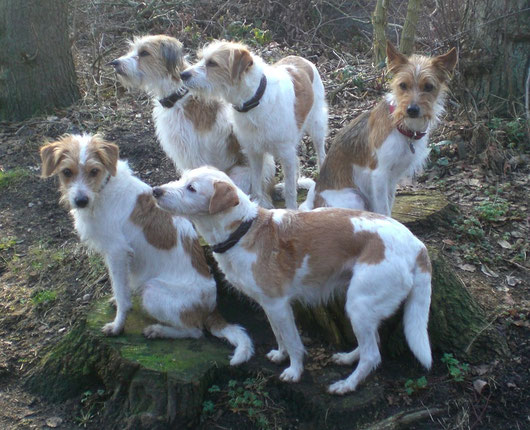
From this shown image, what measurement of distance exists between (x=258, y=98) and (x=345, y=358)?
256 centimetres

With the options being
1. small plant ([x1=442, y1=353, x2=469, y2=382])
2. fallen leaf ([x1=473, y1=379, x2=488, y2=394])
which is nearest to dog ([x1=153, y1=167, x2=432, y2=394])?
small plant ([x1=442, y1=353, x2=469, y2=382])

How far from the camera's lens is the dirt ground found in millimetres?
4207

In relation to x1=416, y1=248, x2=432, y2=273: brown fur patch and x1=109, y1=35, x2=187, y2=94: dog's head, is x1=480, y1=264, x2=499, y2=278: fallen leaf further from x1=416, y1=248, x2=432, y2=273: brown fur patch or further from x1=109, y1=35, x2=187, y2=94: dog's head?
x1=109, y1=35, x2=187, y2=94: dog's head

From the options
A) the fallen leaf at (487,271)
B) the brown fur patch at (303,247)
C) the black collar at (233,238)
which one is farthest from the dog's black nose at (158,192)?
the fallen leaf at (487,271)

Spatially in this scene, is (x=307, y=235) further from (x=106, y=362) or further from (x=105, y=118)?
(x=105, y=118)

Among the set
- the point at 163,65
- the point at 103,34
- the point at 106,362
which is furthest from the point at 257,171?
the point at 103,34

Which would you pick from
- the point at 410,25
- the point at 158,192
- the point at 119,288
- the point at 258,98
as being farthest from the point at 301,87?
the point at 410,25

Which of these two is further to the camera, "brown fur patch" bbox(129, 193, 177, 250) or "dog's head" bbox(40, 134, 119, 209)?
"brown fur patch" bbox(129, 193, 177, 250)

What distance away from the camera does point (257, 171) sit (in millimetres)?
5977

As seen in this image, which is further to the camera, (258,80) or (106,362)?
(258,80)

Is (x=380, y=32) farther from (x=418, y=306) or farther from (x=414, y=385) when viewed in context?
(x=414, y=385)

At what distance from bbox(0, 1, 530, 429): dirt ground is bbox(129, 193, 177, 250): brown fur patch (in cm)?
98

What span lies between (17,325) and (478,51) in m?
6.54

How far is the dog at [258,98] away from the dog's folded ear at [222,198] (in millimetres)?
1697
